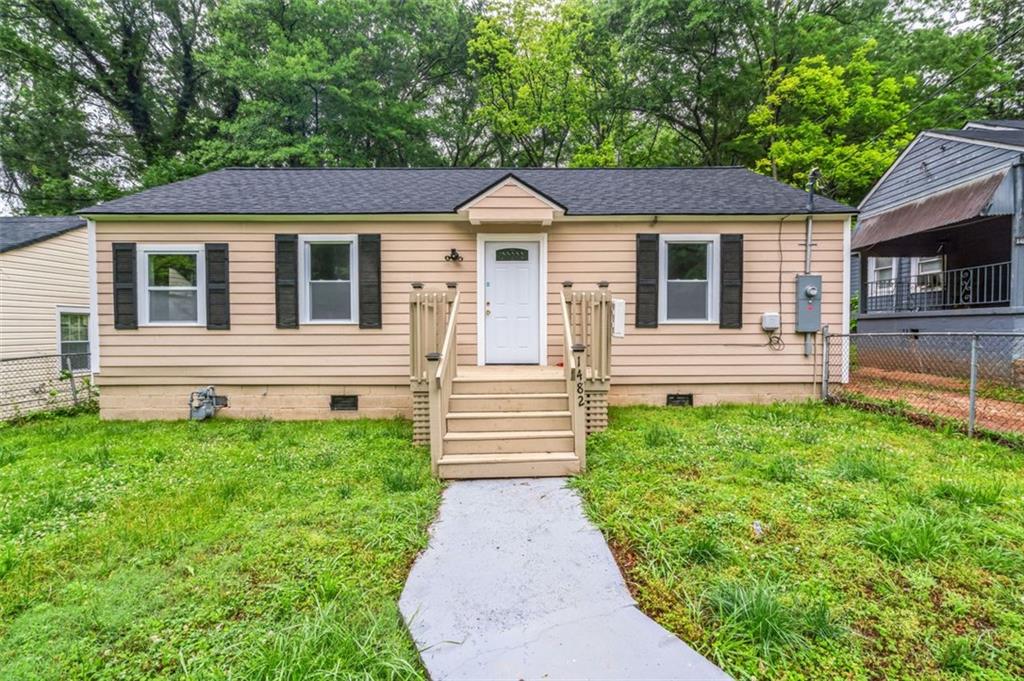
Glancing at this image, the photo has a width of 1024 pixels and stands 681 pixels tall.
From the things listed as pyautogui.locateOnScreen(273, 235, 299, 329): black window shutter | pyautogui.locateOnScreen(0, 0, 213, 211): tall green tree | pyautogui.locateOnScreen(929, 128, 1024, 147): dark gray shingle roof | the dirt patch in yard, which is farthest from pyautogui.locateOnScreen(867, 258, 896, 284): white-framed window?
pyautogui.locateOnScreen(0, 0, 213, 211): tall green tree

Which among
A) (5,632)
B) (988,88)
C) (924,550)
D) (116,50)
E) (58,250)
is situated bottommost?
(5,632)

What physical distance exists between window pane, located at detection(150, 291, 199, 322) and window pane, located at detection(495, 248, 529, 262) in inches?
177

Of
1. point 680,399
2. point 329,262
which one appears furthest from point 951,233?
point 329,262

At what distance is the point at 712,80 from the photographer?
47.8 ft

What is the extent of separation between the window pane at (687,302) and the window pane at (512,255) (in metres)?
2.26

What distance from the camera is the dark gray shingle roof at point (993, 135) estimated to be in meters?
7.80

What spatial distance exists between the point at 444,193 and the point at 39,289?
9.34 meters

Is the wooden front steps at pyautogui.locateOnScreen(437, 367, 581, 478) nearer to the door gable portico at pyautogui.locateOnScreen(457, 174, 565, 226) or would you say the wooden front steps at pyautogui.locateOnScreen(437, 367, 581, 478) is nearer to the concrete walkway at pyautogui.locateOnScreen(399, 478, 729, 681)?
the concrete walkway at pyautogui.locateOnScreen(399, 478, 729, 681)

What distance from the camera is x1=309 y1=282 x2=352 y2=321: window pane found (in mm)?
6617

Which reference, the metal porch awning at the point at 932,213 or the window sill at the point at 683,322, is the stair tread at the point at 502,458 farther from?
the metal porch awning at the point at 932,213

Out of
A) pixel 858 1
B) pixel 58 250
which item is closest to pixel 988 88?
pixel 858 1

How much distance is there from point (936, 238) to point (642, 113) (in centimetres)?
971

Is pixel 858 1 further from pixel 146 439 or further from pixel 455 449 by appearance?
pixel 146 439

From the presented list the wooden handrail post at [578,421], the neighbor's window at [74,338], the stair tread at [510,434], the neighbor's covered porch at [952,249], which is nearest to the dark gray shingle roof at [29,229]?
the neighbor's window at [74,338]
